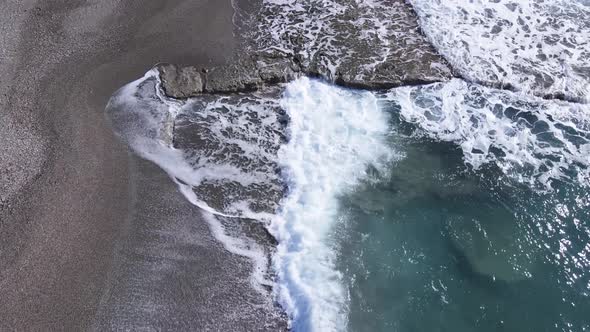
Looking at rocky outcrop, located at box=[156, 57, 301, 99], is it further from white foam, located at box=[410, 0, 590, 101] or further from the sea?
white foam, located at box=[410, 0, 590, 101]

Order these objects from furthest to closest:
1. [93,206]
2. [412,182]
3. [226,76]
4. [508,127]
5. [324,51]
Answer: [324,51] → [226,76] → [508,127] → [412,182] → [93,206]

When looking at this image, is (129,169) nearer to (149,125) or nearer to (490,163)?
(149,125)

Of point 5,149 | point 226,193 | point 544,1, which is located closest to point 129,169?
point 226,193

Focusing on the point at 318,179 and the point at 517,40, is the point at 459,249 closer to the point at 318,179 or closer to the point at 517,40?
the point at 318,179

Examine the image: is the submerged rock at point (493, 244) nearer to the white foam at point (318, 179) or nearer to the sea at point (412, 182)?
the sea at point (412, 182)

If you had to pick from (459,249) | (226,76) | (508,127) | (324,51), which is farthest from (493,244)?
(226,76)

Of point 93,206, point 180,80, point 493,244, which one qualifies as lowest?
point 493,244

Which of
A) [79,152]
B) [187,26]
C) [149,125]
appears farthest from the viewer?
[187,26]
